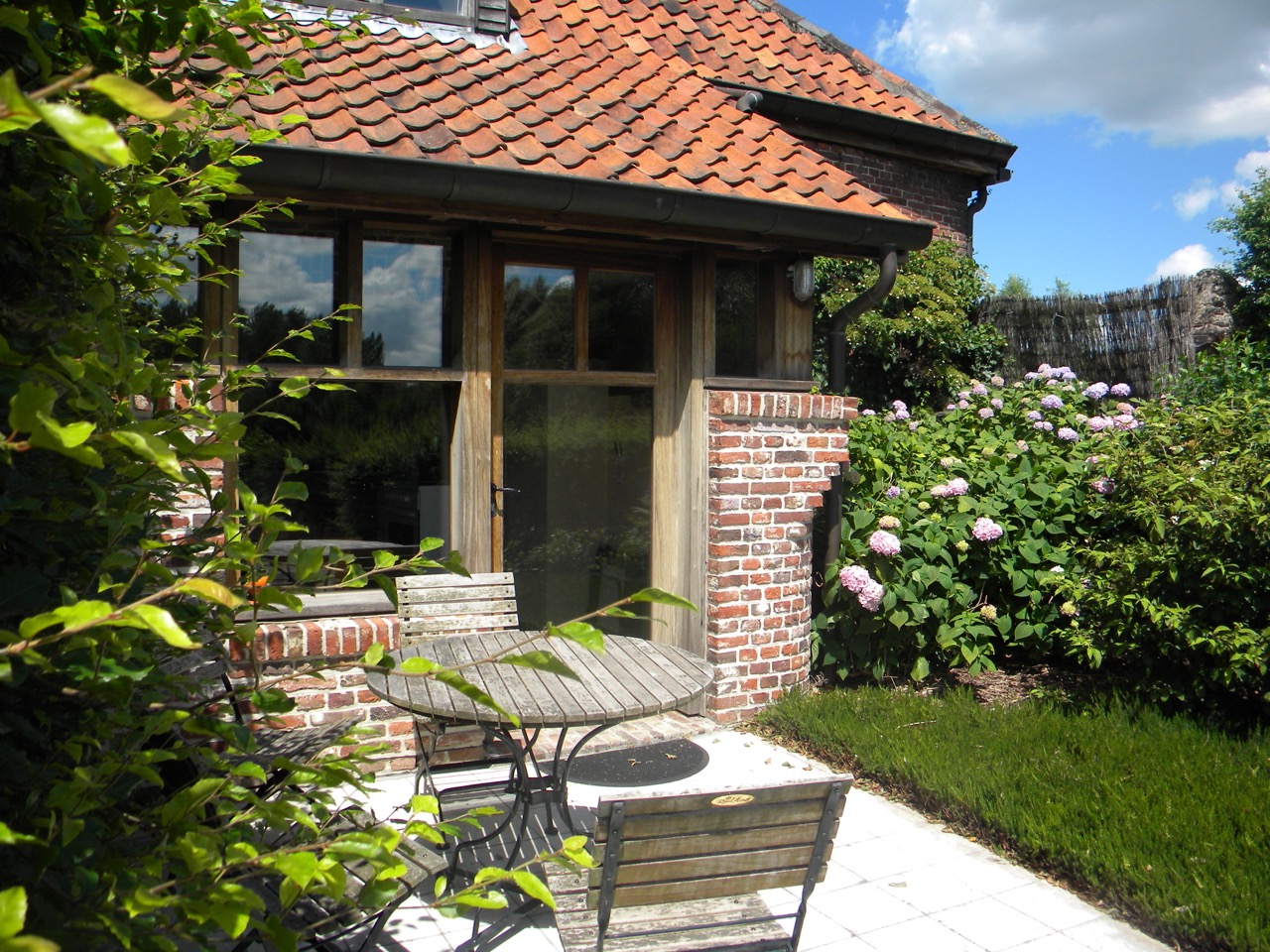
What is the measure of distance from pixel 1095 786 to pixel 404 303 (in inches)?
154

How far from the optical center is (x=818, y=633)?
627cm

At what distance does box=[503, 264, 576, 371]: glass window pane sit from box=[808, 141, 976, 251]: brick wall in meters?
4.57

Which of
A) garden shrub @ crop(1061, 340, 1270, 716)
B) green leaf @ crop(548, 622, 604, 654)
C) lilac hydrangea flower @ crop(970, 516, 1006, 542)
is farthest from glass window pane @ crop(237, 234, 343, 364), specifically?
garden shrub @ crop(1061, 340, 1270, 716)

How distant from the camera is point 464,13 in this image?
636 centimetres

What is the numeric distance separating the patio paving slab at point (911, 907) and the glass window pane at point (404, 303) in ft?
7.19

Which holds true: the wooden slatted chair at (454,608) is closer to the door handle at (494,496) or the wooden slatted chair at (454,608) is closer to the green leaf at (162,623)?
the door handle at (494,496)

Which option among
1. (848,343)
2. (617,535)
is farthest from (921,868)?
(848,343)

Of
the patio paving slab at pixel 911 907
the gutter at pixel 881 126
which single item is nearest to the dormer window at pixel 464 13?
the gutter at pixel 881 126

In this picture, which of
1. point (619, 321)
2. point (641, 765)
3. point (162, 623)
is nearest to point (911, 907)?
point (641, 765)

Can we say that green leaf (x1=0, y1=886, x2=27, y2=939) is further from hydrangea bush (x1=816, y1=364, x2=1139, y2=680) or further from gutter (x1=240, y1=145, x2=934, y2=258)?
hydrangea bush (x1=816, y1=364, x2=1139, y2=680)

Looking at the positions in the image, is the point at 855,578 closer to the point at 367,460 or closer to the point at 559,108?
the point at 367,460

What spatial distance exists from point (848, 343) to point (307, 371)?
6113 millimetres

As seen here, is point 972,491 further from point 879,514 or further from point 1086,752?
point 1086,752

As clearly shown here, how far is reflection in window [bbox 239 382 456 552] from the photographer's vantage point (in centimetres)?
506
